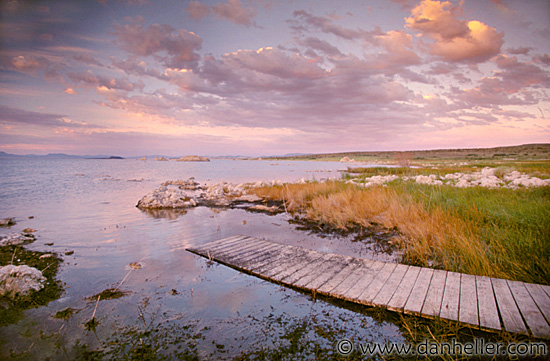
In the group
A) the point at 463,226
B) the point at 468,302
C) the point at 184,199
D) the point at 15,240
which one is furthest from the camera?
the point at 184,199

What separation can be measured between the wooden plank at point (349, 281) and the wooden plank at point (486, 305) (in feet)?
6.19

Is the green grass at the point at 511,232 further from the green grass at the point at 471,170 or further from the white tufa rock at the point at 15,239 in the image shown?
the white tufa rock at the point at 15,239

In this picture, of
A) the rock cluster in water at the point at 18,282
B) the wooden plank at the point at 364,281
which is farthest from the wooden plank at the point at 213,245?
the wooden plank at the point at 364,281

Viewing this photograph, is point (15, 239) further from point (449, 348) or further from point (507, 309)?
point (507, 309)

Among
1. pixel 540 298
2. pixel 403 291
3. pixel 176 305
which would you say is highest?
pixel 540 298

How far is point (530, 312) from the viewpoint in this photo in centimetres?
355

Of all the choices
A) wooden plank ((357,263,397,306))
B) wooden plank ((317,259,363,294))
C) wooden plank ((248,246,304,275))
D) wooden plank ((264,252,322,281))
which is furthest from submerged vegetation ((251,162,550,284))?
wooden plank ((248,246,304,275))

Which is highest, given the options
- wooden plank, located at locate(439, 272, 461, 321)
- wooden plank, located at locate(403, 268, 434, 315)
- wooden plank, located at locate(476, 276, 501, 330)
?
wooden plank, located at locate(476, 276, 501, 330)

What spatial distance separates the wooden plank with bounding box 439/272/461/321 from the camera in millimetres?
3784

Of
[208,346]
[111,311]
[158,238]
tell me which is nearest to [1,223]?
[158,238]

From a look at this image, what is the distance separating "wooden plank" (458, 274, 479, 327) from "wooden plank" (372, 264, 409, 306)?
95 cm

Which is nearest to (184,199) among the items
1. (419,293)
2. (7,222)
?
(7,222)

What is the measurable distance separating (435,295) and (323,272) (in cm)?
204

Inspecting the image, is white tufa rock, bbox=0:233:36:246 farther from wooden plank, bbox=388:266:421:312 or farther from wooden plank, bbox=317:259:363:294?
wooden plank, bbox=388:266:421:312
